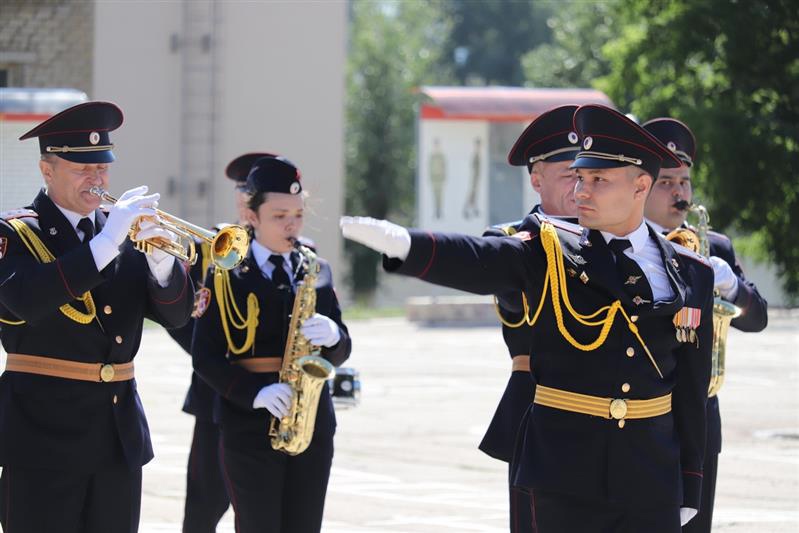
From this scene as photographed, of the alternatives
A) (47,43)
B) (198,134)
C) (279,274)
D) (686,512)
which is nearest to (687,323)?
(686,512)

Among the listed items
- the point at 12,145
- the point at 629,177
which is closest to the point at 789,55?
the point at 12,145

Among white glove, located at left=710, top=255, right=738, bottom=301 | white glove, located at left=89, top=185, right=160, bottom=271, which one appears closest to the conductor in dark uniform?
white glove, located at left=89, top=185, right=160, bottom=271

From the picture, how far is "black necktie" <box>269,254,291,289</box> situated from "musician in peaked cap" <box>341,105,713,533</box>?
1.72 metres

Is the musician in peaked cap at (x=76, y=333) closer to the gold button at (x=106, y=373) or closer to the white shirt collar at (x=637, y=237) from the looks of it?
the gold button at (x=106, y=373)

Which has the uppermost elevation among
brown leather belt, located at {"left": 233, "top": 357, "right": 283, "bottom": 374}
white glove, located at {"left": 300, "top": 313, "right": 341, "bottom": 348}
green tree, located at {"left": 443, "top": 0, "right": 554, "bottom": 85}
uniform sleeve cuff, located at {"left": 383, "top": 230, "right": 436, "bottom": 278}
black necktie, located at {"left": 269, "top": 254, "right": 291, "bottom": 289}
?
green tree, located at {"left": 443, "top": 0, "right": 554, "bottom": 85}

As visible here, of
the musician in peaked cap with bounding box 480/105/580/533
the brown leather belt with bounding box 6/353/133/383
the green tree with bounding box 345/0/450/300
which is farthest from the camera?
the green tree with bounding box 345/0/450/300

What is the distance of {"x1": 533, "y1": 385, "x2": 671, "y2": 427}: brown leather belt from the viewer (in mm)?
4863

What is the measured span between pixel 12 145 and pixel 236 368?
8.77 m

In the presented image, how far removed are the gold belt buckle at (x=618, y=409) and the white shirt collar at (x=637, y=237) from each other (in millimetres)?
525

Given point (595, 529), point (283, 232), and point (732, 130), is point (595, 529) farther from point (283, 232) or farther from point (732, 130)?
point (732, 130)

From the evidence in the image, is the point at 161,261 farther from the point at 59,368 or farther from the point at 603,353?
the point at 603,353

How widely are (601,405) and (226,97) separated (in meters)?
26.3

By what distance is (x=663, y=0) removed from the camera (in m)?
27.0

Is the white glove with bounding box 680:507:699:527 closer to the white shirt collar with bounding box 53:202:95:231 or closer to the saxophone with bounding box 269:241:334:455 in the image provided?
the saxophone with bounding box 269:241:334:455
